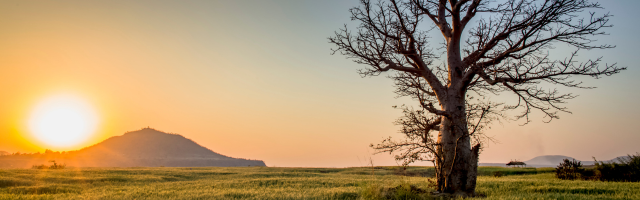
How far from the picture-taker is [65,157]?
11925 cm

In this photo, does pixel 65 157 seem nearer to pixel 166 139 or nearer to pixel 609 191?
pixel 166 139

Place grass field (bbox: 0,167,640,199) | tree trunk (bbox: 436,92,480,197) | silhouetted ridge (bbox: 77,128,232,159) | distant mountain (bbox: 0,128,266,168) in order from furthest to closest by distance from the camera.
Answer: silhouetted ridge (bbox: 77,128,232,159)
distant mountain (bbox: 0,128,266,168)
grass field (bbox: 0,167,640,199)
tree trunk (bbox: 436,92,480,197)

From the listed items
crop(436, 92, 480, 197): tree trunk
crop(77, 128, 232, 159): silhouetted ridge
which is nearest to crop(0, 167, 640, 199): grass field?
crop(436, 92, 480, 197): tree trunk

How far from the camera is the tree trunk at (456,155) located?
32.6 ft

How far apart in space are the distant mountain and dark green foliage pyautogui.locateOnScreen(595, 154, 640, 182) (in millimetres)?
142577

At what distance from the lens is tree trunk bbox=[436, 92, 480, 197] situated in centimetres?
995

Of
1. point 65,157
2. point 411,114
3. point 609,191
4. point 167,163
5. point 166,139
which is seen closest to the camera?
point 411,114

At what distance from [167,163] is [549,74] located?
156 meters

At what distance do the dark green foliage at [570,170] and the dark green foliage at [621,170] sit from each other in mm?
1180

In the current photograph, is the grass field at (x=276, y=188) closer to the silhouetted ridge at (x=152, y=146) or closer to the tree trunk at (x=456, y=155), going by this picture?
the tree trunk at (x=456, y=155)

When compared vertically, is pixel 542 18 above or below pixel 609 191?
above

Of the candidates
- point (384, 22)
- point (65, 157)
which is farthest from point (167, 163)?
point (384, 22)

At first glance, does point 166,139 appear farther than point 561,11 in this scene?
Yes

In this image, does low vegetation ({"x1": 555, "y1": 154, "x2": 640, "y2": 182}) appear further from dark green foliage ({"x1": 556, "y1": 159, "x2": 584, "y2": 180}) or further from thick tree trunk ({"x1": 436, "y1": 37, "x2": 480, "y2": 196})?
thick tree trunk ({"x1": 436, "y1": 37, "x2": 480, "y2": 196})
